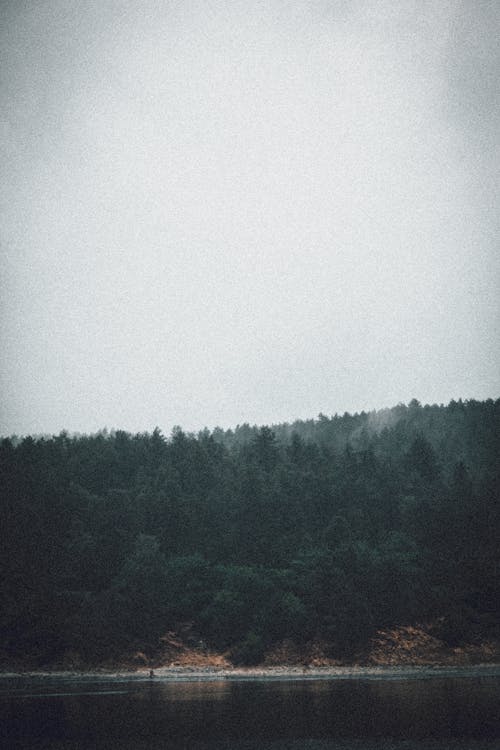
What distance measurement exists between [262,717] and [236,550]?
53521 mm

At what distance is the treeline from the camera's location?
2721 inches

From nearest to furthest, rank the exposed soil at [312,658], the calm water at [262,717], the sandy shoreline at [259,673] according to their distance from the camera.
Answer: the calm water at [262,717] → the sandy shoreline at [259,673] → the exposed soil at [312,658]

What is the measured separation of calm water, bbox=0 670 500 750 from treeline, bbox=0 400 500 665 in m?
→ 19.5

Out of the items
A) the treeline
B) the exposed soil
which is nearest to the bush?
the treeline

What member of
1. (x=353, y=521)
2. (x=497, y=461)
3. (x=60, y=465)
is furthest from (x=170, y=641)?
(x=497, y=461)

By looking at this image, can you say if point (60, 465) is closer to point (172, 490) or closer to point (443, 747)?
point (172, 490)

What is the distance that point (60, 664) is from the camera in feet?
216

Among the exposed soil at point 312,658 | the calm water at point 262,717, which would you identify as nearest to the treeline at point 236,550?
the exposed soil at point 312,658

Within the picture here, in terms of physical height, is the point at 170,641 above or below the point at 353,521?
below

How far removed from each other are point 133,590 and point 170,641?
23.4ft

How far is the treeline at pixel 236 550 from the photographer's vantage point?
69.1m

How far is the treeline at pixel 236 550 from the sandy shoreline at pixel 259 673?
250 centimetres

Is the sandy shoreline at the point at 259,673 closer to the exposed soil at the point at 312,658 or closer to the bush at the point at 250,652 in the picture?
the exposed soil at the point at 312,658

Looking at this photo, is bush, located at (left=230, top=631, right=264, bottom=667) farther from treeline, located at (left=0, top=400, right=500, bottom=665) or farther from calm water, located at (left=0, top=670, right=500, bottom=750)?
calm water, located at (left=0, top=670, right=500, bottom=750)
